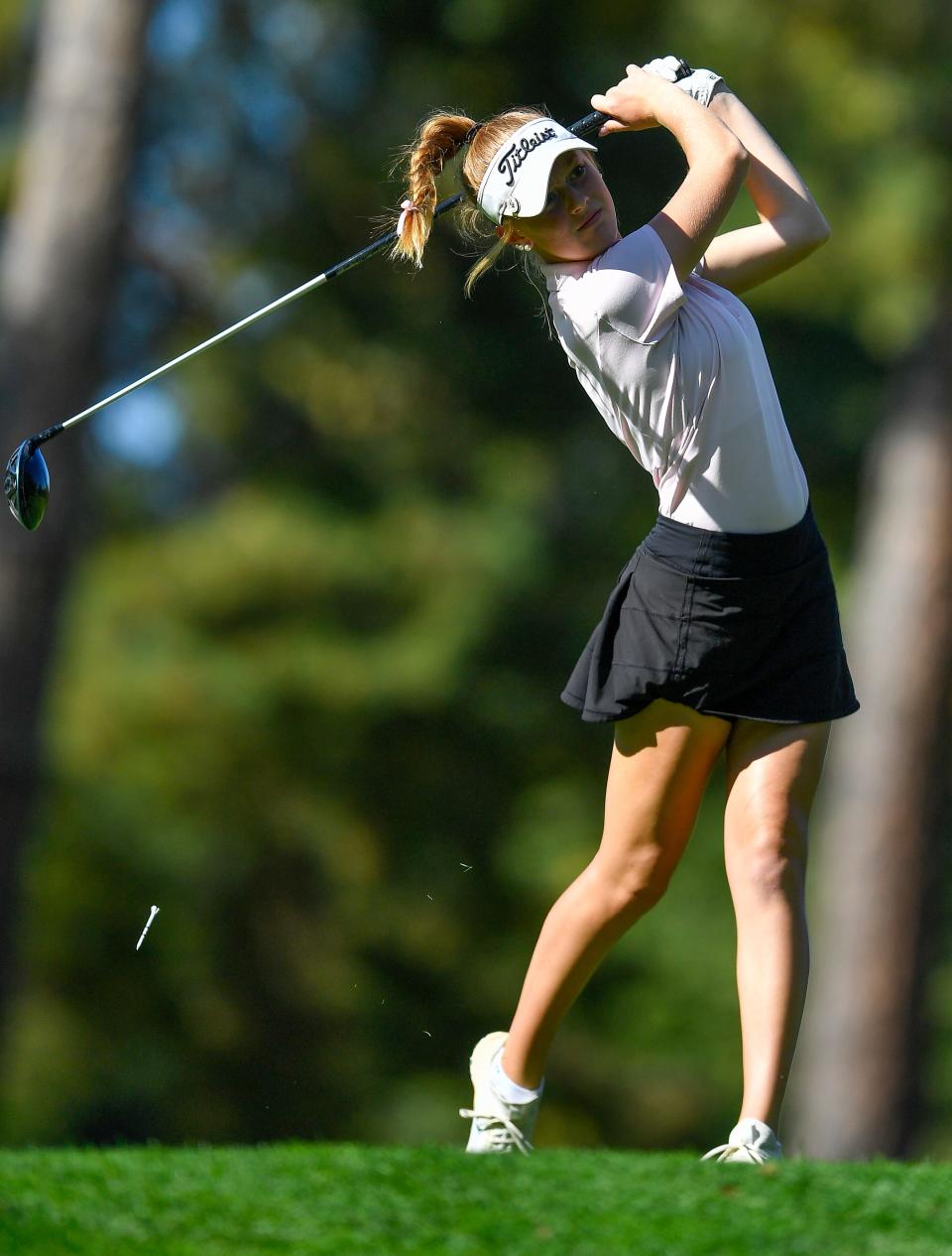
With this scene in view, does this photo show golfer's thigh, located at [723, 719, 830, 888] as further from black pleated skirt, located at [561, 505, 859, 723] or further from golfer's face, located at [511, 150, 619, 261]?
golfer's face, located at [511, 150, 619, 261]

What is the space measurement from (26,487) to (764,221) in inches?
67.0

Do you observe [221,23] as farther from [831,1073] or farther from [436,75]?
[831,1073]

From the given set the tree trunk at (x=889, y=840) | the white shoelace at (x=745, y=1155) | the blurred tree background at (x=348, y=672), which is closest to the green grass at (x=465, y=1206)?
the white shoelace at (x=745, y=1155)

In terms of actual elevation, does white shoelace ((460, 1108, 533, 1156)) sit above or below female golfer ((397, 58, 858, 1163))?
below

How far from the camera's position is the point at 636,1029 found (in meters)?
14.0

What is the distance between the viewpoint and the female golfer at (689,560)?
3.28 meters

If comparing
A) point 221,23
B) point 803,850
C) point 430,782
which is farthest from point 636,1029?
point 803,850

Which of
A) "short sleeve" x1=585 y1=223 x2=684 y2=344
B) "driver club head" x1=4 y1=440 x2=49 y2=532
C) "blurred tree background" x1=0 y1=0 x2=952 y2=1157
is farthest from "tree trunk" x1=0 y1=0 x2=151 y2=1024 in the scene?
"short sleeve" x1=585 y1=223 x2=684 y2=344

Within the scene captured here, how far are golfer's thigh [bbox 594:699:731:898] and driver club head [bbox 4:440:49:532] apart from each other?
147cm

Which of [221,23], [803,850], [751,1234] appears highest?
[221,23]

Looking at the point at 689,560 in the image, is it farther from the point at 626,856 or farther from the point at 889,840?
the point at 889,840

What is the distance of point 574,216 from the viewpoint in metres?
3.29

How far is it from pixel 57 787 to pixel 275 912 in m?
1.88

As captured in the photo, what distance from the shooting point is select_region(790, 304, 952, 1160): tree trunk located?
10188 millimetres
